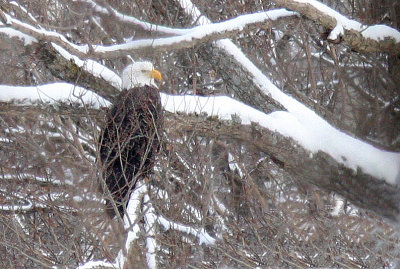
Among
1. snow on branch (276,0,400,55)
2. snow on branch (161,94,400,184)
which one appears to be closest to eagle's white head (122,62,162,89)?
snow on branch (161,94,400,184)

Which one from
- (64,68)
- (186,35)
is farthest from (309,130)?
(64,68)

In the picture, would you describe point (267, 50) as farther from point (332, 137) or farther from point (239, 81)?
point (332, 137)

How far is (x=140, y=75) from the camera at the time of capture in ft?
18.4

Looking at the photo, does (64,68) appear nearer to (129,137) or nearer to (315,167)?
(129,137)

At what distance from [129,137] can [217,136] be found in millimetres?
830

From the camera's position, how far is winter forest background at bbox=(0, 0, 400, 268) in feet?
11.9

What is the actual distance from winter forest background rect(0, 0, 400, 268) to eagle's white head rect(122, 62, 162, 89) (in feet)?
0.42

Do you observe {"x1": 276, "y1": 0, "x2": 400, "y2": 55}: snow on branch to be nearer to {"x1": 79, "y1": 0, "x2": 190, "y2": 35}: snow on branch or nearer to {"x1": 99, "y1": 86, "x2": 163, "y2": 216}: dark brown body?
{"x1": 79, "y1": 0, "x2": 190, "y2": 35}: snow on branch

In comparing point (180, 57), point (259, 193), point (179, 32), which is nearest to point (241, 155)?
point (259, 193)

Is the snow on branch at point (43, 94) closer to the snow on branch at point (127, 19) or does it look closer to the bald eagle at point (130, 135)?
the bald eagle at point (130, 135)

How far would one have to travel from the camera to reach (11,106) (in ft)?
13.5

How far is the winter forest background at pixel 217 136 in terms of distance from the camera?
3.63 m

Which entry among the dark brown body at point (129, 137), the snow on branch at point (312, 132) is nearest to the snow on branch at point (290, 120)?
the snow on branch at point (312, 132)

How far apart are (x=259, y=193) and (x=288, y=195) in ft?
0.89
